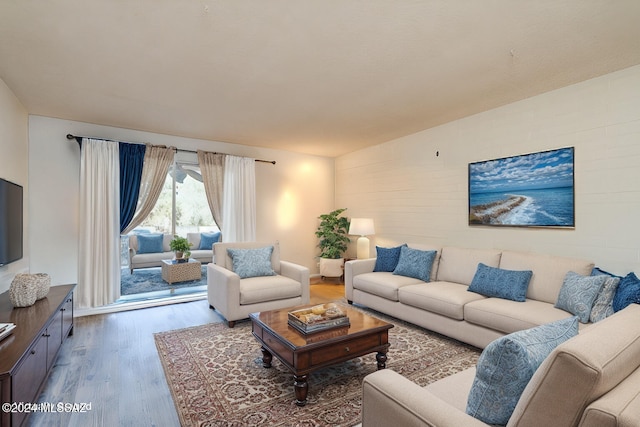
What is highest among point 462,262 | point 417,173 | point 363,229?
point 417,173

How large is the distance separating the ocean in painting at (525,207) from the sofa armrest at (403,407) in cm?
279

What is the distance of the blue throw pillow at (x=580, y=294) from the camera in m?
2.35

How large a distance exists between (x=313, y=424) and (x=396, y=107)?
319cm

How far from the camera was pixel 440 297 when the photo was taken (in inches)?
122

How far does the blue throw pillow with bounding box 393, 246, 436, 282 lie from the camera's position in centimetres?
376

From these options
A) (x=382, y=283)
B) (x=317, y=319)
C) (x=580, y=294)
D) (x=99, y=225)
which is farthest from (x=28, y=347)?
(x=580, y=294)

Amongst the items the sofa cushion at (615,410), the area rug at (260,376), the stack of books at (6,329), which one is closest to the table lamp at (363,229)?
the area rug at (260,376)

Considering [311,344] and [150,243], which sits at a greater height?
[150,243]

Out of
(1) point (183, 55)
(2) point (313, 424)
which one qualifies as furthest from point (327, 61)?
(2) point (313, 424)

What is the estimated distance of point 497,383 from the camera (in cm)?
108

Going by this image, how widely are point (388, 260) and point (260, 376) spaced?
2386 mm

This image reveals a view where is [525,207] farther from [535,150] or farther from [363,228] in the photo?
[363,228]

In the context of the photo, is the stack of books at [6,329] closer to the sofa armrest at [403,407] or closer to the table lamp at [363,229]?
the sofa armrest at [403,407]

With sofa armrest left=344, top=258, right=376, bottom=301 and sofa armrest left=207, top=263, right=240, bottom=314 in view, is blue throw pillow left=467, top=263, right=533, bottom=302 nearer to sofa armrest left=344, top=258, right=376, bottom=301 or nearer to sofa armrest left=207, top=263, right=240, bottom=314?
sofa armrest left=344, top=258, right=376, bottom=301
